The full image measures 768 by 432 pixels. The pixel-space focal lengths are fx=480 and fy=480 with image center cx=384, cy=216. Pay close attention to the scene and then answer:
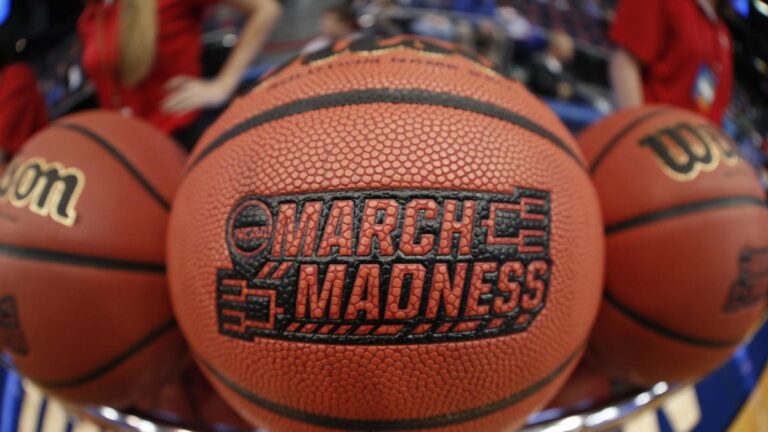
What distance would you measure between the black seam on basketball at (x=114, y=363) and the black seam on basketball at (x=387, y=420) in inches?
6.4

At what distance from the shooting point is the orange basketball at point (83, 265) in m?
0.53

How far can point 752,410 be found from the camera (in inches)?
35.6

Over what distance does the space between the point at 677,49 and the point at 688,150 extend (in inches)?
18.0

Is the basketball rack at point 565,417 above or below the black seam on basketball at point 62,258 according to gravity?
below

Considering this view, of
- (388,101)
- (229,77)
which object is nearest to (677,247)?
(388,101)

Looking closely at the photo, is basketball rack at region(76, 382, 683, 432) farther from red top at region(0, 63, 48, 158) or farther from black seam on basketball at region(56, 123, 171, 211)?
red top at region(0, 63, 48, 158)

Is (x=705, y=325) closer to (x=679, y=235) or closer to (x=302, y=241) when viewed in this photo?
(x=679, y=235)

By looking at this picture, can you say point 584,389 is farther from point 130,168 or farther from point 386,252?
point 130,168

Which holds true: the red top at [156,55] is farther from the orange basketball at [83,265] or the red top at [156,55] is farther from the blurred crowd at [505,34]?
the blurred crowd at [505,34]

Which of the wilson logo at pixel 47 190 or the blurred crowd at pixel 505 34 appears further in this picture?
the blurred crowd at pixel 505 34

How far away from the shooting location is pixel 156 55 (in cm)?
83

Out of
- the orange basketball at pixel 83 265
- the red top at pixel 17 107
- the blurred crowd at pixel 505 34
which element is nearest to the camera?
the orange basketball at pixel 83 265

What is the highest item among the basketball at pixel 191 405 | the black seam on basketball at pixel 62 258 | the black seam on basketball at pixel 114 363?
the black seam on basketball at pixel 62 258

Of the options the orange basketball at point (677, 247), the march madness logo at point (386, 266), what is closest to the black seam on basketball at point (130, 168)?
the march madness logo at point (386, 266)
